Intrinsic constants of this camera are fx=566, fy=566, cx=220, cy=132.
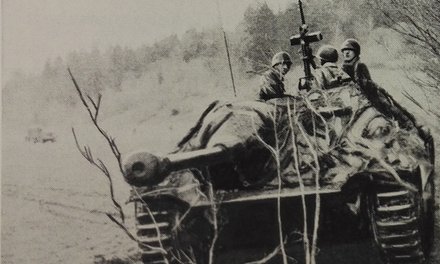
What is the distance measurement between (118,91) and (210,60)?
1290mm

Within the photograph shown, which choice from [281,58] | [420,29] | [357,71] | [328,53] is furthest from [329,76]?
[420,29]

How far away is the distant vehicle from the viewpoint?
741cm

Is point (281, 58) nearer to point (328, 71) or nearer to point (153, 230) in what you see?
point (328, 71)

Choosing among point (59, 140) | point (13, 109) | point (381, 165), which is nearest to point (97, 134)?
point (59, 140)

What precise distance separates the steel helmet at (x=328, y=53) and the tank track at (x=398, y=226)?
2.24 meters

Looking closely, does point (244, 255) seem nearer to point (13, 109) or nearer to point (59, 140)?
point (59, 140)

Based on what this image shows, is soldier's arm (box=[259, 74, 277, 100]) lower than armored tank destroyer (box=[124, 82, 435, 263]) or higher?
higher

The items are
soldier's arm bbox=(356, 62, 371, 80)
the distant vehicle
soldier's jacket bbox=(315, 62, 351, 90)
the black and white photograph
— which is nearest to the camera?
the black and white photograph

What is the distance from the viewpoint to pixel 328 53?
6.82m

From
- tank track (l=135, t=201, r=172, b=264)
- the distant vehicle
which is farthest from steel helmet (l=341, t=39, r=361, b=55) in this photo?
the distant vehicle

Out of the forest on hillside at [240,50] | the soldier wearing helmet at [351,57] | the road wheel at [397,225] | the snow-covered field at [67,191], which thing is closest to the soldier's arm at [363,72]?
the soldier wearing helmet at [351,57]

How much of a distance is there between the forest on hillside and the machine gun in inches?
6.4

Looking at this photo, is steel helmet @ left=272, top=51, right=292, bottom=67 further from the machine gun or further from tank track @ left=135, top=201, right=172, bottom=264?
tank track @ left=135, top=201, right=172, bottom=264

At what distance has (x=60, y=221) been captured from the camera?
7.12m
